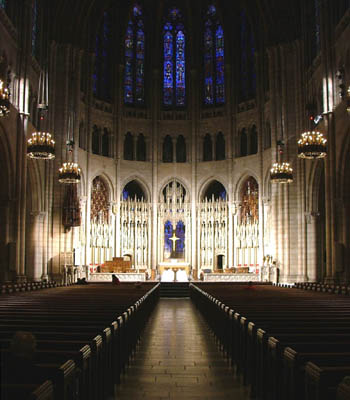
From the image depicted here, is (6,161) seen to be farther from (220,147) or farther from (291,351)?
(220,147)

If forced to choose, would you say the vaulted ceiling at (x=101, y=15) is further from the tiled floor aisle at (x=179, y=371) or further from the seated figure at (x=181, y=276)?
the tiled floor aisle at (x=179, y=371)

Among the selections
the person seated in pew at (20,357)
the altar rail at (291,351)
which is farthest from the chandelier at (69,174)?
the person seated in pew at (20,357)

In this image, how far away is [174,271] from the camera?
3841cm

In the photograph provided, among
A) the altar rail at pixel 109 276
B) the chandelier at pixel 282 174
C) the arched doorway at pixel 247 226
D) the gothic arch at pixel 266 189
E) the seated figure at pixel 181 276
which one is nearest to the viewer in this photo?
the chandelier at pixel 282 174

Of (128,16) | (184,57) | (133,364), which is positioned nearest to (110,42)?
(128,16)

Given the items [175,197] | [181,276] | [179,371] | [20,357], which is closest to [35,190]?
[181,276]

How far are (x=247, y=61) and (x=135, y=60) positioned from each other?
29.9 feet

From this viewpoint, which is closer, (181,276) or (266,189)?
(181,276)

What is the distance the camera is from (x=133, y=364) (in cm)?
959

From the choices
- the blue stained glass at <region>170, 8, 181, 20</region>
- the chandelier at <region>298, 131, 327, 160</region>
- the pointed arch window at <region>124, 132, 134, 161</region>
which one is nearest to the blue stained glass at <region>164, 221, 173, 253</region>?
the pointed arch window at <region>124, 132, 134, 161</region>

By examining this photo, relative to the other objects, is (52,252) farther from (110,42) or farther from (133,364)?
(133,364)

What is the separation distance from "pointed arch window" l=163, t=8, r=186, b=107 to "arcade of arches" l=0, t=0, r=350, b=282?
0.11 meters

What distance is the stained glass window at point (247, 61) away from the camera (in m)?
41.8

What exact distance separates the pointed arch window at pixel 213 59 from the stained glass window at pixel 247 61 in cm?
170
